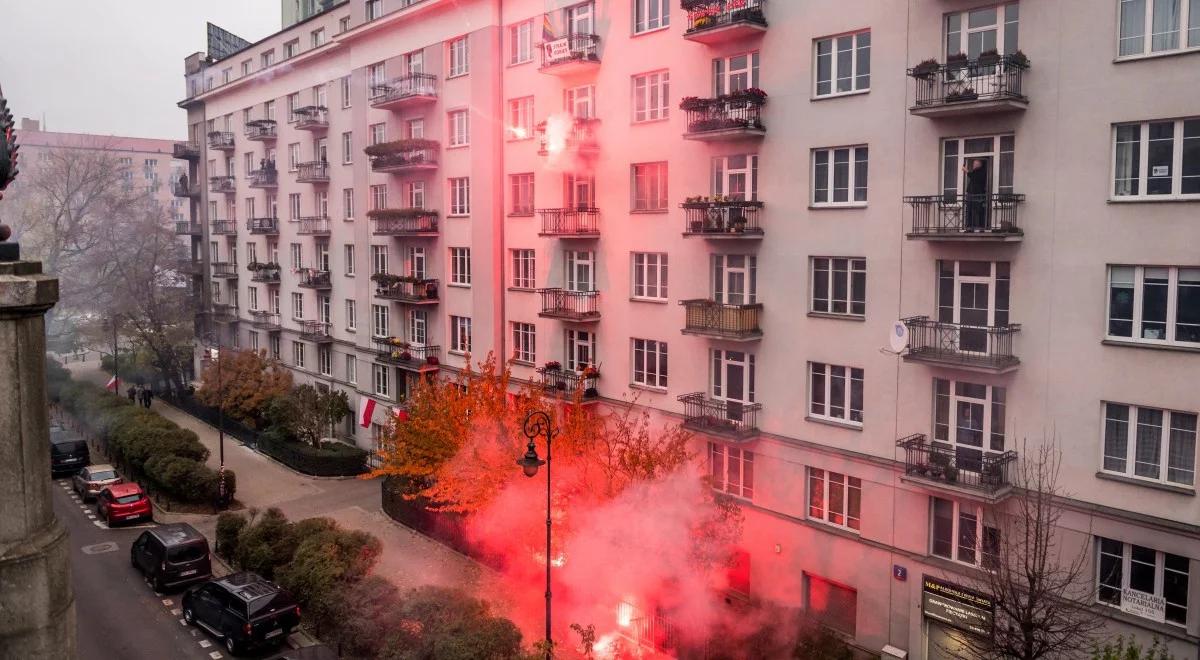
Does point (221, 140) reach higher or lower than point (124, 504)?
higher

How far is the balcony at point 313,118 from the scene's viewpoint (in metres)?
42.3

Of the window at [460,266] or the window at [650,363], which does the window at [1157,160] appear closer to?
the window at [650,363]

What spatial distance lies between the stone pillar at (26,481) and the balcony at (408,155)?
98.7 feet

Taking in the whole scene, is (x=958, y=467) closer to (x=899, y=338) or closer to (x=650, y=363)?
(x=899, y=338)

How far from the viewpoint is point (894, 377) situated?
2034cm

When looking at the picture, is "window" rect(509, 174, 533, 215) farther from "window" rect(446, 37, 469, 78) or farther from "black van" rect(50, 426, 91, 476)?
"black van" rect(50, 426, 91, 476)

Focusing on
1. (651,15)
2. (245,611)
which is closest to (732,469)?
(245,611)

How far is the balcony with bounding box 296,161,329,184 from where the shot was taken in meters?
42.7

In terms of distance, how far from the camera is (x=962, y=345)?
18.9 m

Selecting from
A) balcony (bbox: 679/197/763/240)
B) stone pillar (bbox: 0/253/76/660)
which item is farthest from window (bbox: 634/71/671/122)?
stone pillar (bbox: 0/253/76/660)

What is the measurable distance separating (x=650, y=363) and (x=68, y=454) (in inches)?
1015

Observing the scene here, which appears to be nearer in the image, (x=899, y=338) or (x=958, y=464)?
(x=958, y=464)

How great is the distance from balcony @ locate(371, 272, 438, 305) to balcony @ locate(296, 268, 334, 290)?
274 inches

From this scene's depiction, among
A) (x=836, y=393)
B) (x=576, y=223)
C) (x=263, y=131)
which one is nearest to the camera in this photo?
(x=836, y=393)
